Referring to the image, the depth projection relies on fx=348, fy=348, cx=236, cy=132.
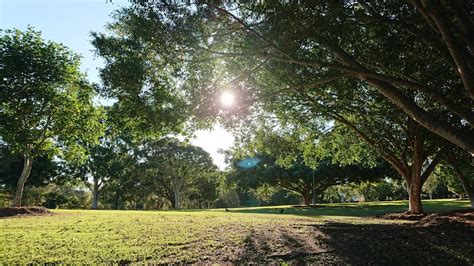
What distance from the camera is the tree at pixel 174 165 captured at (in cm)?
5259

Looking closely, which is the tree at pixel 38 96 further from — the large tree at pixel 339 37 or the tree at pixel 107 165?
the tree at pixel 107 165

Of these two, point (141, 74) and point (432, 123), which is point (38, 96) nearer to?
point (141, 74)

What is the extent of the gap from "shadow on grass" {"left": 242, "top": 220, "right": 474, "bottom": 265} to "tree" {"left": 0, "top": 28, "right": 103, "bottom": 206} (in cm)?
1407

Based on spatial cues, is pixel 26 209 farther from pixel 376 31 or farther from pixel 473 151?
pixel 473 151

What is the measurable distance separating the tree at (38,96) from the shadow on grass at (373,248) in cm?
1407

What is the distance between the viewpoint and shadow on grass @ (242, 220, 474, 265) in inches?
258

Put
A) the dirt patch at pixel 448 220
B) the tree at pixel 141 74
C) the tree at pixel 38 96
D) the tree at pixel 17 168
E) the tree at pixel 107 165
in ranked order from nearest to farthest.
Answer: the tree at pixel 141 74 → the dirt patch at pixel 448 220 → the tree at pixel 38 96 → the tree at pixel 17 168 → the tree at pixel 107 165

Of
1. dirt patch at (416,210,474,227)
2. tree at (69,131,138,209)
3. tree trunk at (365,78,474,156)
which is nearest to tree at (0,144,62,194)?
tree at (69,131,138,209)

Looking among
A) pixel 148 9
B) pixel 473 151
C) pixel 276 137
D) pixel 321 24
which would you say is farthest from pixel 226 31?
pixel 276 137

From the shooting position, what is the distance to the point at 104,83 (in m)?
10.6

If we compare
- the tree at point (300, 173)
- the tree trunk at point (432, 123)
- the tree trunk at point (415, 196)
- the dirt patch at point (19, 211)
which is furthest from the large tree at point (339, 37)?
the tree at point (300, 173)

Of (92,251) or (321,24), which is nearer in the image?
(92,251)

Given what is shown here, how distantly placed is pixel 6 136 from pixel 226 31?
50.9 ft

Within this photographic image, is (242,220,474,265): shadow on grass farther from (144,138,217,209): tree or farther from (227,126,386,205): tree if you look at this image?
(144,138,217,209): tree
